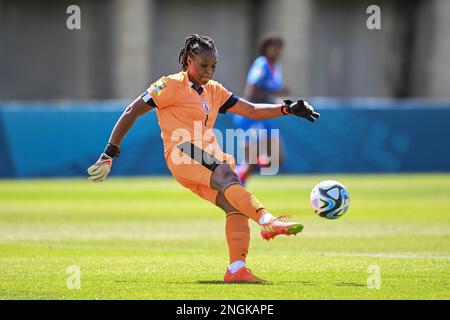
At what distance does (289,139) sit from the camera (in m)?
25.6

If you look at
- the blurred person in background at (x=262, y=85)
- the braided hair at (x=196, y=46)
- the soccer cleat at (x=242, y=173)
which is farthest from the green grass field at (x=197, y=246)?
the braided hair at (x=196, y=46)

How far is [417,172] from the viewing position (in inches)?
1062

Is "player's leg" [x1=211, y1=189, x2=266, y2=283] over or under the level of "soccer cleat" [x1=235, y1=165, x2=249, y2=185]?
over

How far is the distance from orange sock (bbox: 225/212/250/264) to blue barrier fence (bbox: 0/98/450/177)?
50.2 ft

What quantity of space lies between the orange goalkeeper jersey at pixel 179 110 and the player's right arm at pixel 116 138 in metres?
0.07

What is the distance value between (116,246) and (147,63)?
75.2ft

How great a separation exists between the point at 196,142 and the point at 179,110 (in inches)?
13.1

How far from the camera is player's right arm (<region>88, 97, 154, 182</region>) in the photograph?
29.4 ft

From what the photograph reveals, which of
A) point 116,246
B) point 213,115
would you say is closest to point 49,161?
point 116,246

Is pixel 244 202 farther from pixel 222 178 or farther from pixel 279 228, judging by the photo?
pixel 279 228

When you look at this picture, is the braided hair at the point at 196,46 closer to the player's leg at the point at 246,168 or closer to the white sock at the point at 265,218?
the white sock at the point at 265,218

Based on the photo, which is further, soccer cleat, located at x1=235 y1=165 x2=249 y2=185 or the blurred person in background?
the blurred person in background

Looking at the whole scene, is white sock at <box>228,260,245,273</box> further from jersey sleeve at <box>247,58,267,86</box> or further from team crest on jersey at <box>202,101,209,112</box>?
jersey sleeve at <box>247,58,267,86</box>

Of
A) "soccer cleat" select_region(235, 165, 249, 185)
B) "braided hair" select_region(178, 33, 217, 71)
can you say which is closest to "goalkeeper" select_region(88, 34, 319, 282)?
"braided hair" select_region(178, 33, 217, 71)
